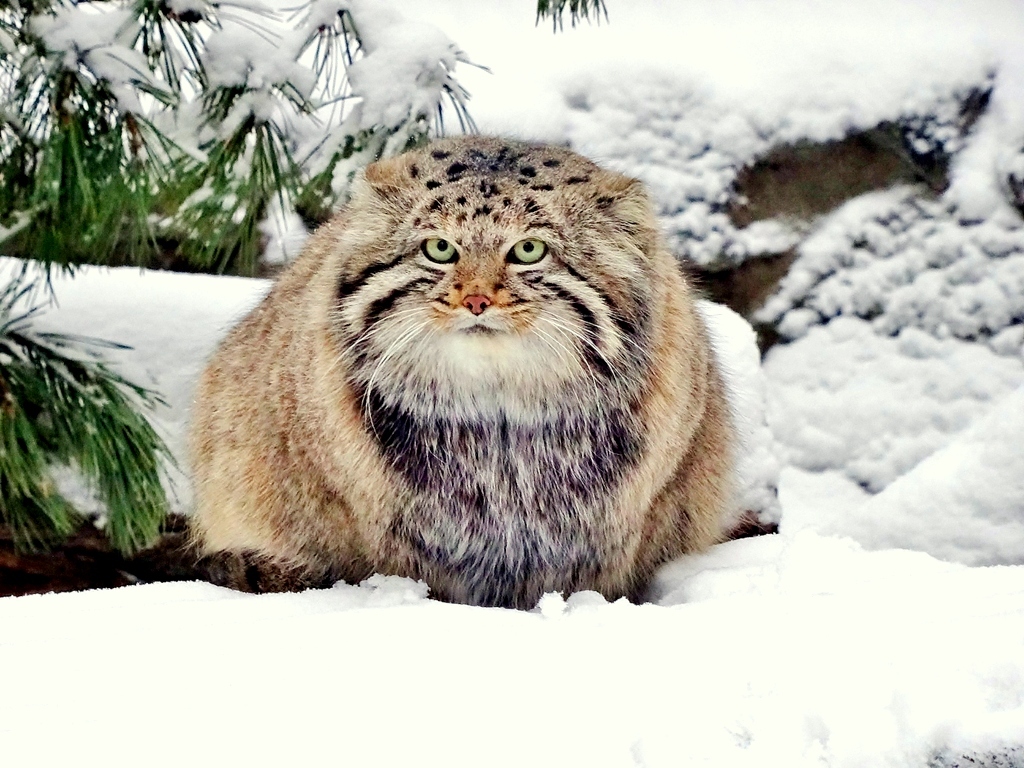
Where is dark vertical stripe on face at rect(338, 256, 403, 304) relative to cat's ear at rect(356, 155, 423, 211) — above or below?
below

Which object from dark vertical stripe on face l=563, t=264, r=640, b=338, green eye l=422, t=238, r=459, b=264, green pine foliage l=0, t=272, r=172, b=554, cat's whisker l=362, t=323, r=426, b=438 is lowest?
green pine foliage l=0, t=272, r=172, b=554

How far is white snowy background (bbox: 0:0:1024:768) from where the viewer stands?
4.88 ft

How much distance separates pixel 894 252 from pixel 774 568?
3.84 m

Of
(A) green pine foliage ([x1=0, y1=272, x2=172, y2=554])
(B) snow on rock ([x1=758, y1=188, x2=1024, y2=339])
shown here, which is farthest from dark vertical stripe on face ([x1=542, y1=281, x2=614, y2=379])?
(B) snow on rock ([x1=758, y1=188, x2=1024, y2=339])

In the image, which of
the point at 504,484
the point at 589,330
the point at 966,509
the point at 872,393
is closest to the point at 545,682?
the point at 504,484

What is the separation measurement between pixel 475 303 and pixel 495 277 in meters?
0.08

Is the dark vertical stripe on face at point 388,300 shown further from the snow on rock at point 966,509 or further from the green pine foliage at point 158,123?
the snow on rock at point 966,509

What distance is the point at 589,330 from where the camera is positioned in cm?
226

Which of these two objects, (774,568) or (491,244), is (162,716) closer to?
(491,244)

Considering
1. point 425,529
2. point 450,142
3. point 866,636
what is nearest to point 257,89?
point 450,142

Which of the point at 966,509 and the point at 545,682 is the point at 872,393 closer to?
the point at 966,509

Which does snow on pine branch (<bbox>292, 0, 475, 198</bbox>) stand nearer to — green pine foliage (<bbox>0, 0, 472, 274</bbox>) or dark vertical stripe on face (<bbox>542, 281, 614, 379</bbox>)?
green pine foliage (<bbox>0, 0, 472, 274</bbox>)

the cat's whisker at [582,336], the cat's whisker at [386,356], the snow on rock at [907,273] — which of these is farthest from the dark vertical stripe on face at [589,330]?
the snow on rock at [907,273]

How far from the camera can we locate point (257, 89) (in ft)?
9.14
